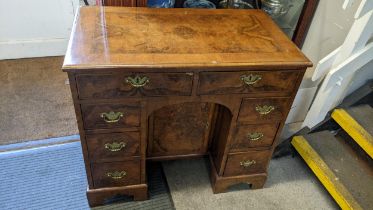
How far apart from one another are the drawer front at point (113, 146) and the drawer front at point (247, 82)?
364 mm

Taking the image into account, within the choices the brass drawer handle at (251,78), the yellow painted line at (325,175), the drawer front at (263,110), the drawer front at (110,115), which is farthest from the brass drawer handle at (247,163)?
the drawer front at (110,115)

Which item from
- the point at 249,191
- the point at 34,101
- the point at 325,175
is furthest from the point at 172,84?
the point at 34,101

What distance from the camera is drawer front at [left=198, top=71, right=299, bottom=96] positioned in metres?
1.16

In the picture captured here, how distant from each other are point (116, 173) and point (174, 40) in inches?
26.0

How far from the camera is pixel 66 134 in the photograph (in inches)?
72.2

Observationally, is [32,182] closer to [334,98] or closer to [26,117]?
[26,117]

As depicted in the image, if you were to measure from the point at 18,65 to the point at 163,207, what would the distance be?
1.61 metres

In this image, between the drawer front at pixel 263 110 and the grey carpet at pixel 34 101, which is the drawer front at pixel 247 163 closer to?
the drawer front at pixel 263 110

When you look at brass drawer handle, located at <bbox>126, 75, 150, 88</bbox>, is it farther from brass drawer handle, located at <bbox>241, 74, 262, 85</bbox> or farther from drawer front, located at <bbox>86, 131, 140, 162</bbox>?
brass drawer handle, located at <bbox>241, 74, 262, 85</bbox>

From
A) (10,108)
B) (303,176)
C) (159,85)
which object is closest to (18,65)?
(10,108)

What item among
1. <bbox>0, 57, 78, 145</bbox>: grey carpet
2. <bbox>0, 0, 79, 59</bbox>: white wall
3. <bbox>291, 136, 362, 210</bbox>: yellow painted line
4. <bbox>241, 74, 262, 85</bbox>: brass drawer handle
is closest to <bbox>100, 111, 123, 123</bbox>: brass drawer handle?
<bbox>241, 74, 262, 85</bbox>: brass drawer handle

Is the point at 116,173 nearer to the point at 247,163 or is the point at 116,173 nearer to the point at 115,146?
the point at 115,146

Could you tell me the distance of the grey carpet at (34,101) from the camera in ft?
6.00

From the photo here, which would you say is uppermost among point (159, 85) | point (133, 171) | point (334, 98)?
point (159, 85)
